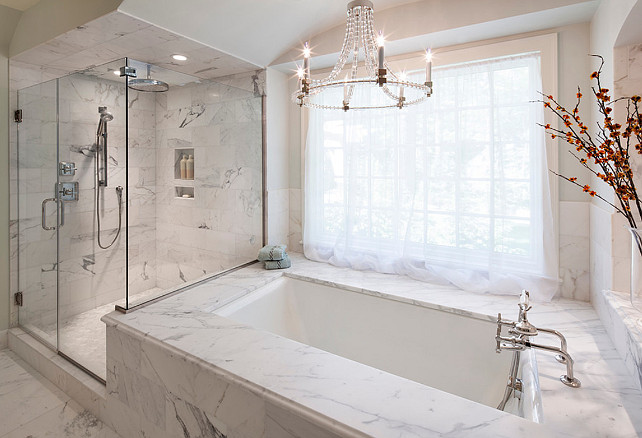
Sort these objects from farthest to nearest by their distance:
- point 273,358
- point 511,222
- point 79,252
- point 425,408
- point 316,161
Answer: point 316,161 → point 79,252 → point 511,222 → point 273,358 → point 425,408

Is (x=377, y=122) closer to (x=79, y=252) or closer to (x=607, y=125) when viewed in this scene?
(x=607, y=125)

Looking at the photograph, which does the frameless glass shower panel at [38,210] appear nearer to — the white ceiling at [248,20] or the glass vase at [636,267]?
the white ceiling at [248,20]

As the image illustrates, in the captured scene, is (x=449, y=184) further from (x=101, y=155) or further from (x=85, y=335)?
(x=85, y=335)

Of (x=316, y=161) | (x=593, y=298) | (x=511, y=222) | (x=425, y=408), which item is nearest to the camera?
(x=425, y=408)

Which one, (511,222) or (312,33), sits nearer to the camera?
(511,222)

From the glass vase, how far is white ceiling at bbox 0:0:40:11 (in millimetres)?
3426

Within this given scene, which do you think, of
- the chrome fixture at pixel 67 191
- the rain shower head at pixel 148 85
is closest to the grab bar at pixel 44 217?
the chrome fixture at pixel 67 191

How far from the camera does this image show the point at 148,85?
222 centimetres


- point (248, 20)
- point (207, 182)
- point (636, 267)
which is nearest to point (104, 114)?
point (207, 182)

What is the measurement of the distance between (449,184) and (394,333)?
1.00 meters

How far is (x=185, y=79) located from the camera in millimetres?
2326

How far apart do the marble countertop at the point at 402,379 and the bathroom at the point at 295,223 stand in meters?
0.01

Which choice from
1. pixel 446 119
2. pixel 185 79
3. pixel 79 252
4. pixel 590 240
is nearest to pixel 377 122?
pixel 446 119

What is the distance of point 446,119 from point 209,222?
176cm
